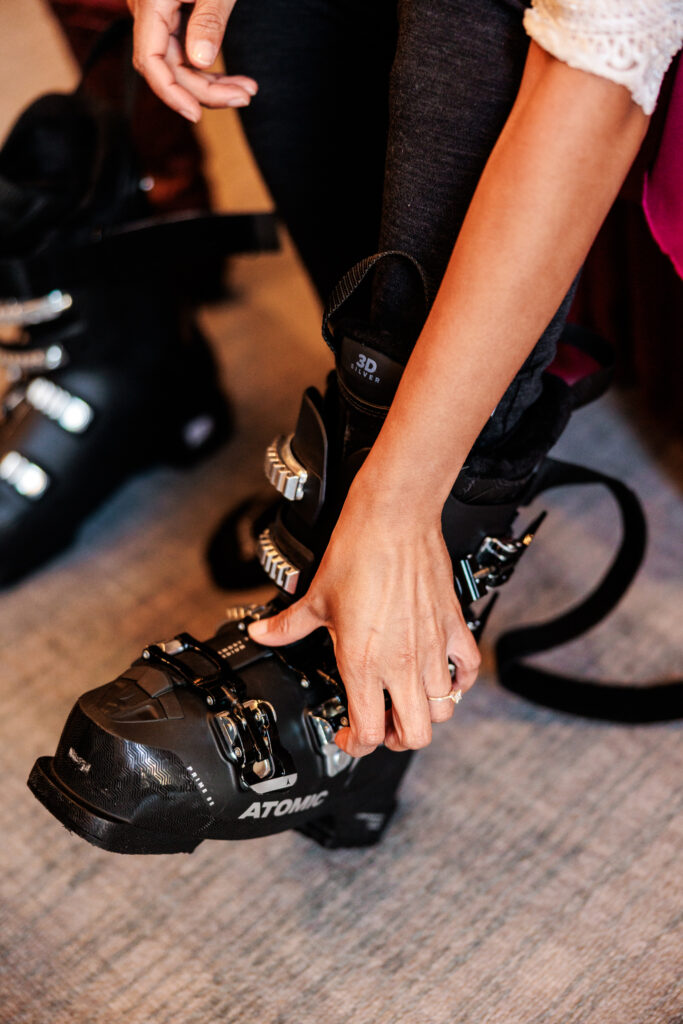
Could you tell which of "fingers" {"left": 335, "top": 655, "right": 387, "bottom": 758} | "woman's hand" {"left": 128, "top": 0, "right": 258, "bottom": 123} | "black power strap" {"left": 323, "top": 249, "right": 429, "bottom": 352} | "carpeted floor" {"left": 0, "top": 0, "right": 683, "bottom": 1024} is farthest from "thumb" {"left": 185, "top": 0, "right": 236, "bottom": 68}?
"carpeted floor" {"left": 0, "top": 0, "right": 683, "bottom": 1024}

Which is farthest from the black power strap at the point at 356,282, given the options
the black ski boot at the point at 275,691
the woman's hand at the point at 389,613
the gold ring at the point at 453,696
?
the gold ring at the point at 453,696

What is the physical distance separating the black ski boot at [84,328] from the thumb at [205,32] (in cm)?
27

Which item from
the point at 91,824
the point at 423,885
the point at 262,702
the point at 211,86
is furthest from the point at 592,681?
the point at 211,86

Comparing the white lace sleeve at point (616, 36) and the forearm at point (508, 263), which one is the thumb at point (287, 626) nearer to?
the forearm at point (508, 263)

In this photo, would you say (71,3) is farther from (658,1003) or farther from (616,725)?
(658,1003)

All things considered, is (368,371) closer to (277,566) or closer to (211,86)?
(277,566)

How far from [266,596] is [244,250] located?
0.36 m

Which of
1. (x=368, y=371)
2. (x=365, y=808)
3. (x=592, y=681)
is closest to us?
(x=368, y=371)

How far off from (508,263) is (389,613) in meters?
0.20

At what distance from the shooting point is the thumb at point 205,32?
534 millimetres

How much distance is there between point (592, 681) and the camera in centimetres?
73

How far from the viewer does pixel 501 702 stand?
731 millimetres

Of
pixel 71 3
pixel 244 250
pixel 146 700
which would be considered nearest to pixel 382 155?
pixel 244 250

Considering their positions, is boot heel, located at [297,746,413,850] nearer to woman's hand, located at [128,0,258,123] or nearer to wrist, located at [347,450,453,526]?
wrist, located at [347,450,453,526]
